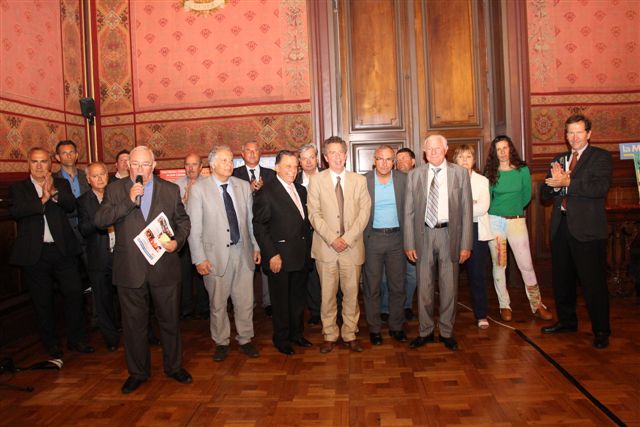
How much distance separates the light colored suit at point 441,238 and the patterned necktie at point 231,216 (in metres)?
1.26

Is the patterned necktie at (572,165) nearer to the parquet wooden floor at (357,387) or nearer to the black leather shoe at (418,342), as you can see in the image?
the parquet wooden floor at (357,387)

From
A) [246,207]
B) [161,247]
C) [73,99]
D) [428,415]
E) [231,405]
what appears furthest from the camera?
[73,99]

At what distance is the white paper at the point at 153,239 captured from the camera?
3.23 meters

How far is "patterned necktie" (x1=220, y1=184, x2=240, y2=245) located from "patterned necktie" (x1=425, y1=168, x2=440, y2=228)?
1.41 meters

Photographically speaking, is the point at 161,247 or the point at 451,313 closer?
the point at 161,247

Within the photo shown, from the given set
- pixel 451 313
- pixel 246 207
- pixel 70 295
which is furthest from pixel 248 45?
pixel 451 313

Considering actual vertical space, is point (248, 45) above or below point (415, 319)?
above

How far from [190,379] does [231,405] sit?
1.67 ft

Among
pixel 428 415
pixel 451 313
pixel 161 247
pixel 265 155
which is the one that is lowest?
pixel 428 415

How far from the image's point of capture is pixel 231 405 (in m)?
3.03

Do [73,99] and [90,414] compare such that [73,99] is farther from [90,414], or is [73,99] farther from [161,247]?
[90,414]

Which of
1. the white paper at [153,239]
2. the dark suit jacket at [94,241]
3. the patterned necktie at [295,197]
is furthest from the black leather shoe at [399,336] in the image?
the dark suit jacket at [94,241]

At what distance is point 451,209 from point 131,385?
8.11ft

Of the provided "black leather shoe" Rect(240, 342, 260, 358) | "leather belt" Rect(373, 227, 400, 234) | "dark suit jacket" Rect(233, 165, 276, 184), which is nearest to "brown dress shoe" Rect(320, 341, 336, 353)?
"black leather shoe" Rect(240, 342, 260, 358)
